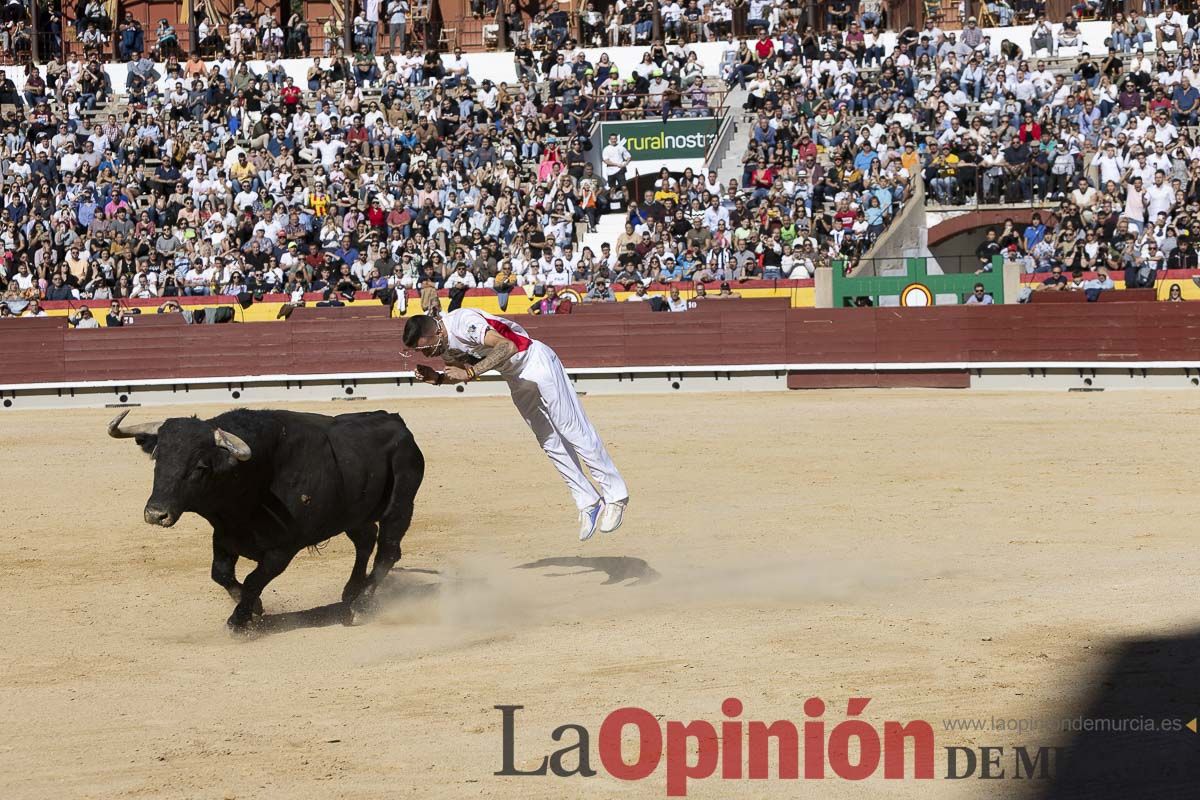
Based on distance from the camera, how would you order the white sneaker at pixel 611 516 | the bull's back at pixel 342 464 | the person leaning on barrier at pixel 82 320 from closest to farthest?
the bull's back at pixel 342 464
the white sneaker at pixel 611 516
the person leaning on barrier at pixel 82 320

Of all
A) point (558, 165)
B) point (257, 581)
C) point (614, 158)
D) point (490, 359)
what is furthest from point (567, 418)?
point (614, 158)

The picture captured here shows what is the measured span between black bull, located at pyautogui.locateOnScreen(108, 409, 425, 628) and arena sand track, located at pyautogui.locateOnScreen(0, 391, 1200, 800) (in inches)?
13.8

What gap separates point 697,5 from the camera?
28047 millimetres

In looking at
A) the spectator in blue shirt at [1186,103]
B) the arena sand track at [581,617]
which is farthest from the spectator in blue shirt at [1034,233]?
the arena sand track at [581,617]

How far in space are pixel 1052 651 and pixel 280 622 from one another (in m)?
3.48

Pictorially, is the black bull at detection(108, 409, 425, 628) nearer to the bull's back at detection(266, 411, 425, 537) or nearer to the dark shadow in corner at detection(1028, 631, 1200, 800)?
the bull's back at detection(266, 411, 425, 537)

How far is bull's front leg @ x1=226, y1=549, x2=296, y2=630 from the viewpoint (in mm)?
6895

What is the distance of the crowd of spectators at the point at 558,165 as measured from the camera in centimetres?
2208

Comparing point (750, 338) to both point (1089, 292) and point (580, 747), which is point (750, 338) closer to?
point (1089, 292)

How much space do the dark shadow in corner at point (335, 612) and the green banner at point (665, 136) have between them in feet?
57.1

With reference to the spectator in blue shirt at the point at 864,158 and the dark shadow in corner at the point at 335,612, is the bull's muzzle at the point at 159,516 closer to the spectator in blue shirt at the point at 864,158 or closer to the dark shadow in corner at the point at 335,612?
the dark shadow in corner at the point at 335,612

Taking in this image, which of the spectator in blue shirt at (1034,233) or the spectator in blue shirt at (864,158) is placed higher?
the spectator in blue shirt at (864,158)

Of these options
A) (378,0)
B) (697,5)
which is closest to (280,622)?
(697,5)

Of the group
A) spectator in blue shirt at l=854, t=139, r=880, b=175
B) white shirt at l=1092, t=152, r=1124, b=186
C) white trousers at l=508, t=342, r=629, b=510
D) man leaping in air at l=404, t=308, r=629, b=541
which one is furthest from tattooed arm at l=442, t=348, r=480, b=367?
spectator in blue shirt at l=854, t=139, r=880, b=175
